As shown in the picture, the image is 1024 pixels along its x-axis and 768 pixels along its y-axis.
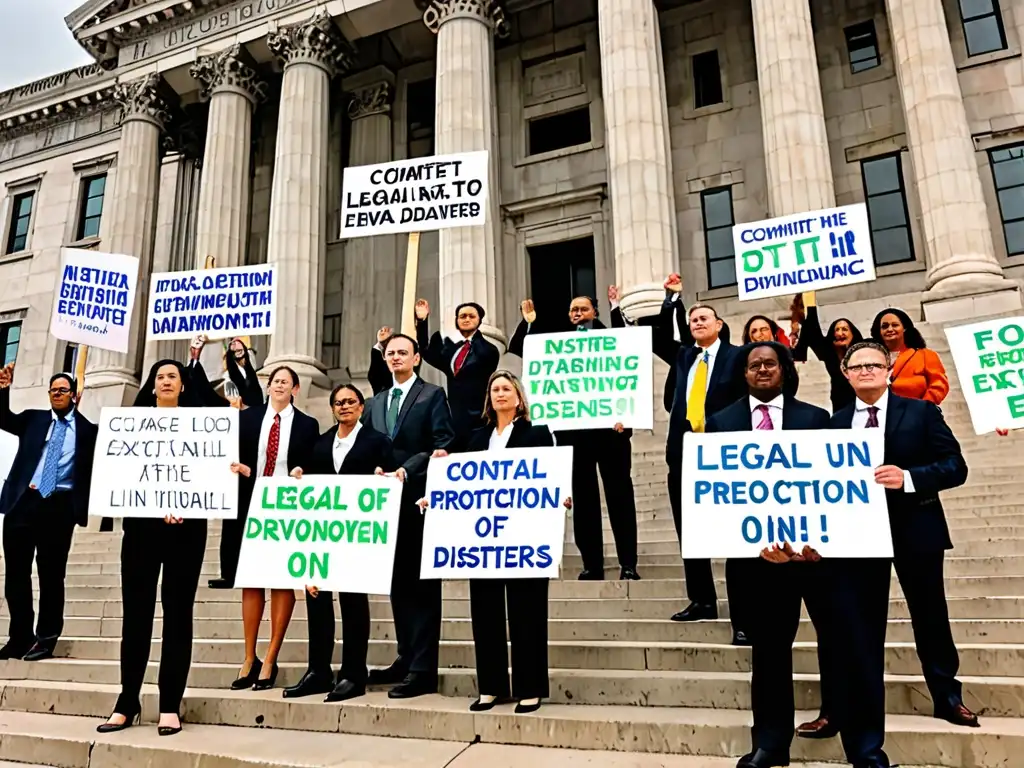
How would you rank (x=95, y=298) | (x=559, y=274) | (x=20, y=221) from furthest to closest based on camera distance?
(x=20, y=221)
(x=559, y=274)
(x=95, y=298)

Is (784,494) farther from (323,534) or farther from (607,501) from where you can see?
(323,534)

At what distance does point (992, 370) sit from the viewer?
24.6 feet

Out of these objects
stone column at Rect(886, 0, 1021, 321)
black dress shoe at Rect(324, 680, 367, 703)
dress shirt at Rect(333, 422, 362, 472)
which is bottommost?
black dress shoe at Rect(324, 680, 367, 703)

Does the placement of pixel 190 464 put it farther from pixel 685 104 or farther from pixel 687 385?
pixel 685 104

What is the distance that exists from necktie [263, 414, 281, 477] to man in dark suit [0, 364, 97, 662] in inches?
78.2

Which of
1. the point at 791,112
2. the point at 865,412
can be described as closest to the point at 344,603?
the point at 865,412

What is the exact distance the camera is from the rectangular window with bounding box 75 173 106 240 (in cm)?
2748

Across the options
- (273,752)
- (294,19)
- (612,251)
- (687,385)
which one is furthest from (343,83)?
(273,752)

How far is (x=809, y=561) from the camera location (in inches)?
158

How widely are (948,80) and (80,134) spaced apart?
27403 mm

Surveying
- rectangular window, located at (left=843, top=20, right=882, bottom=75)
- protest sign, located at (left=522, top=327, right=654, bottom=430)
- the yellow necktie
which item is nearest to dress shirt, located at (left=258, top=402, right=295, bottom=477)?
protest sign, located at (left=522, top=327, right=654, bottom=430)

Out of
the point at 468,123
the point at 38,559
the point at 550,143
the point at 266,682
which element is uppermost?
the point at 550,143

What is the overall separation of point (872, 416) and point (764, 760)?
1947mm

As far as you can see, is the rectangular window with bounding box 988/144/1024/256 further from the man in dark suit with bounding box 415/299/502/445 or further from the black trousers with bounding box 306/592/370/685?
the black trousers with bounding box 306/592/370/685
